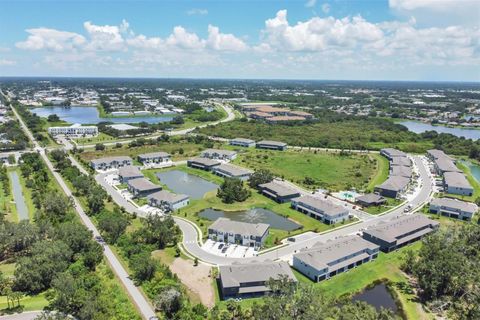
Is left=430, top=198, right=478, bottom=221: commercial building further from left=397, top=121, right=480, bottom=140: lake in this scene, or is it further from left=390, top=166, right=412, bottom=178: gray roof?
left=397, top=121, right=480, bottom=140: lake

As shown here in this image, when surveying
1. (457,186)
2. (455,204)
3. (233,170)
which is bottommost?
(455,204)

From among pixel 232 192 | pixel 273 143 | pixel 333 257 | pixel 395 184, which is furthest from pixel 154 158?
pixel 333 257

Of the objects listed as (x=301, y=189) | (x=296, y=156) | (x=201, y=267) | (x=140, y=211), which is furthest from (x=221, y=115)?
(x=201, y=267)

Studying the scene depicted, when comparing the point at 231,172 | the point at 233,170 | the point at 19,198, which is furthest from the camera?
the point at 233,170

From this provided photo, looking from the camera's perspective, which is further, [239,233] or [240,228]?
[240,228]

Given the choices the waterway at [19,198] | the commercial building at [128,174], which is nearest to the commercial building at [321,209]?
the commercial building at [128,174]

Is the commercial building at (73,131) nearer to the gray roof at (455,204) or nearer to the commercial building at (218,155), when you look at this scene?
the commercial building at (218,155)

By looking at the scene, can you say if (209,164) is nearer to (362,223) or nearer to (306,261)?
(362,223)

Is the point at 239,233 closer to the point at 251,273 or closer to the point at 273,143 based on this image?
the point at 251,273

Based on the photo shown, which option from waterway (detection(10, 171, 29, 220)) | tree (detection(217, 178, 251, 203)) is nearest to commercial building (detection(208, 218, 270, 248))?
tree (detection(217, 178, 251, 203))
